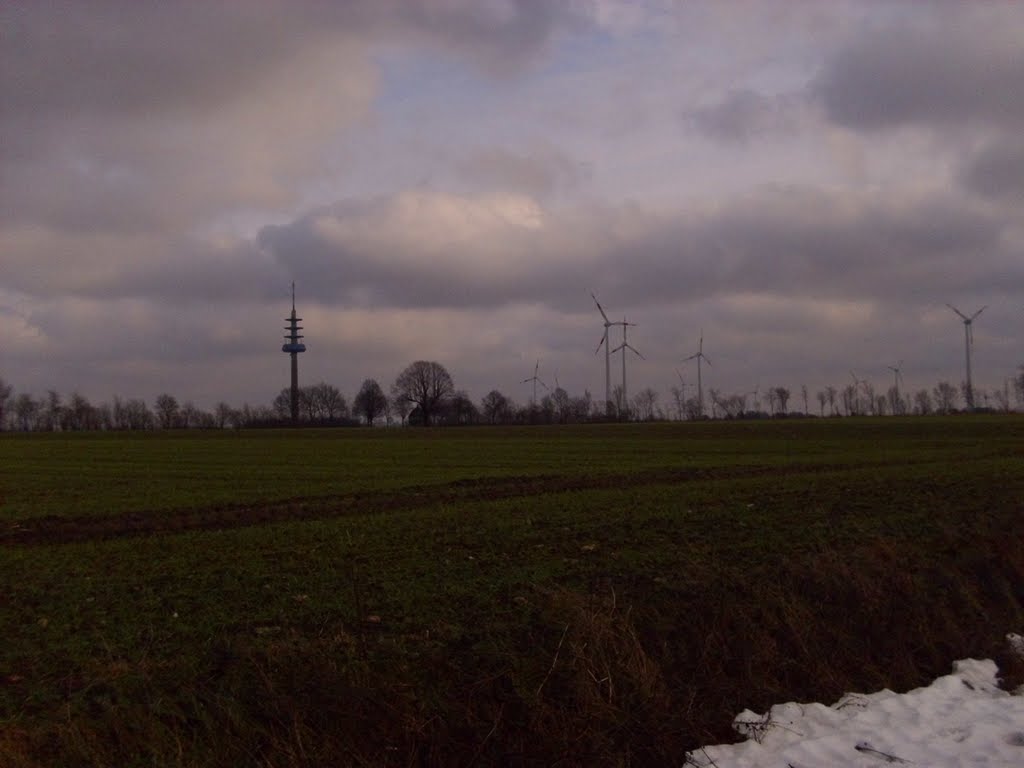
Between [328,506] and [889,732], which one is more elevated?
[328,506]

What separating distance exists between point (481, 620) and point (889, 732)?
545 centimetres

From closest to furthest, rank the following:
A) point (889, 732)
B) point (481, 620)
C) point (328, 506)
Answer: point (889, 732)
point (481, 620)
point (328, 506)

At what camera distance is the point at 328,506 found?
29.4m

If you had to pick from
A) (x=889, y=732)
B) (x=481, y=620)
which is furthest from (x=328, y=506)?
(x=889, y=732)

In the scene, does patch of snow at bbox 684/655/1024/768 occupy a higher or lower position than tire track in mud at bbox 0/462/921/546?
lower

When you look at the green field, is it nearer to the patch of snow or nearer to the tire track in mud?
the tire track in mud

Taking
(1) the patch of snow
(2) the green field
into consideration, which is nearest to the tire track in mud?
(2) the green field

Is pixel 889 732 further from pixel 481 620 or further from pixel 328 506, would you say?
pixel 328 506

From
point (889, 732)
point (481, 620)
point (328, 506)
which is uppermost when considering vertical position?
point (328, 506)

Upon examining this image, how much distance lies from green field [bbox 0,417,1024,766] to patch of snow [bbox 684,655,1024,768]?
383 mm

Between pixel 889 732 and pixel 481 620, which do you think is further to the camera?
pixel 481 620

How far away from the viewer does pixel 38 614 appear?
13.6m

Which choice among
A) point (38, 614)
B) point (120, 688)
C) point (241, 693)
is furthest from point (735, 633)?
point (38, 614)

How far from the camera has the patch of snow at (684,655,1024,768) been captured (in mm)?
8453
